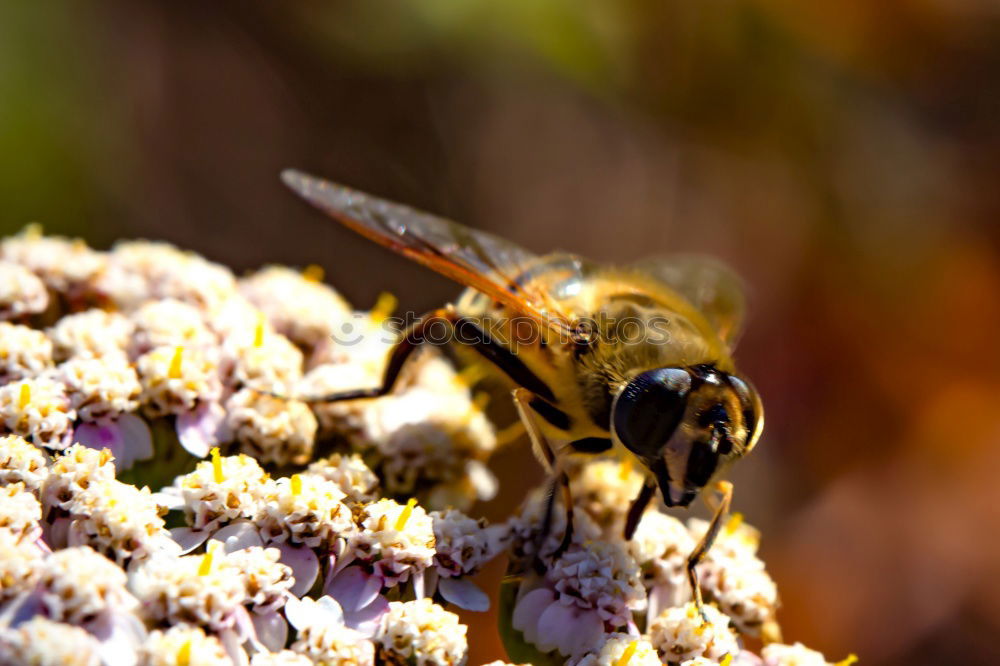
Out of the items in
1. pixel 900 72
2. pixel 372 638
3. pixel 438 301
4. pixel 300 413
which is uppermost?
pixel 900 72

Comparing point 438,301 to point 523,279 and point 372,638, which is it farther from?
point 372,638

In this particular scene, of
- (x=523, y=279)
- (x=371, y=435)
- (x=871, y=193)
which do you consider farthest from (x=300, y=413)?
(x=871, y=193)

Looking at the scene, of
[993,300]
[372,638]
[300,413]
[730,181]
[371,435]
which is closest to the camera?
[372,638]

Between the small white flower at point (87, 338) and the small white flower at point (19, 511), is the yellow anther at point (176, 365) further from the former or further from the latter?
the small white flower at point (19, 511)

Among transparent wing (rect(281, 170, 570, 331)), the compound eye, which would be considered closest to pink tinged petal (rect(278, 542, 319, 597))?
the compound eye

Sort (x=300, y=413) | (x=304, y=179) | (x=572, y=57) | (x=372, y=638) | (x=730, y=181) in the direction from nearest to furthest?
(x=372, y=638), (x=300, y=413), (x=304, y=179), (x=572, y=57), (x=730, y=181)

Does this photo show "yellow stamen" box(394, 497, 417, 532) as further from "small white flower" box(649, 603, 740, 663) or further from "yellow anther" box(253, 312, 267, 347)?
"yellow anther" box(253, 312, 267, 347)

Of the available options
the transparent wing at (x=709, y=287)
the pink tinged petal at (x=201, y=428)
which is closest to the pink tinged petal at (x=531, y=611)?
the pink tinged petal at (x=201, y=428)

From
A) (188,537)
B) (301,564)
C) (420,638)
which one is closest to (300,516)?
(301,564)
